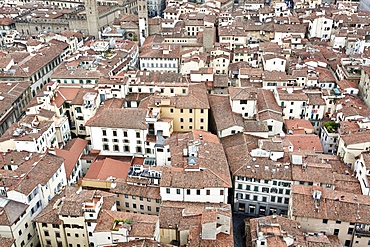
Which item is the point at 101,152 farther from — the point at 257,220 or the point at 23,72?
the point at 23,72

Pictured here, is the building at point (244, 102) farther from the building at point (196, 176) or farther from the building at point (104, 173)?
the building at point (104, 173)

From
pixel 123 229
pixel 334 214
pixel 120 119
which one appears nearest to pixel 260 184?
pixel 334 214

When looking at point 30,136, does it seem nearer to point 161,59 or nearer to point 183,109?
point 183,109

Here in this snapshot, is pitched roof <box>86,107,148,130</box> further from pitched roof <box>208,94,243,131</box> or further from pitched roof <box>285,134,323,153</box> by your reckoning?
pitched roof <box>285,134,323,153</box>

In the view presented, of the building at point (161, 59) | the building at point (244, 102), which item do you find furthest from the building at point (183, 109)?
the building at point (161, 59)

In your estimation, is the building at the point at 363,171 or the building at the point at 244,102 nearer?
the building at the point at 363,171

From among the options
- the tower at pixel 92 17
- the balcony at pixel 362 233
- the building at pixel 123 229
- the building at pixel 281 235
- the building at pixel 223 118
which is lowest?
the balcony at pixel 362 233
